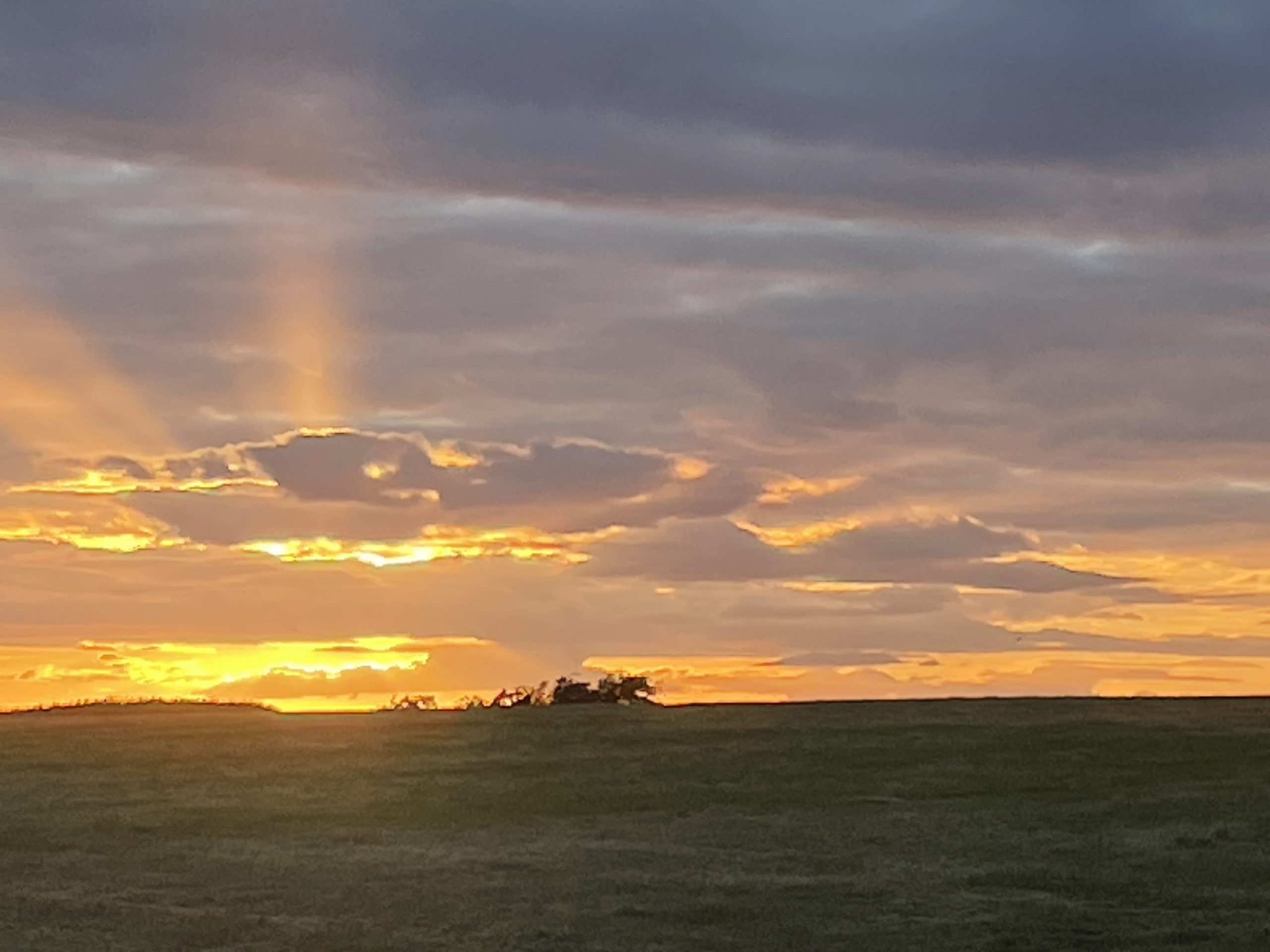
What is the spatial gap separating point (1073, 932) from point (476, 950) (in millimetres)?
5498

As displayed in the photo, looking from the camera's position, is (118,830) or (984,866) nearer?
(984,866)

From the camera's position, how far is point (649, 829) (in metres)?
26.8

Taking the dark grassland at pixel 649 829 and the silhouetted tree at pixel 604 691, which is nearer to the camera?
the dark grassland at pixel 649 829

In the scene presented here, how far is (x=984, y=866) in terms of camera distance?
2270cm

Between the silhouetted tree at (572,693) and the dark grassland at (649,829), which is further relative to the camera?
the silhouetted tree at (572,693)

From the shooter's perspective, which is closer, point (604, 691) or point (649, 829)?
point (649, 829)

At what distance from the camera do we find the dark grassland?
19.2m

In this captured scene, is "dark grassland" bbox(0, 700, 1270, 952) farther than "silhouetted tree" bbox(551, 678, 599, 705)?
No

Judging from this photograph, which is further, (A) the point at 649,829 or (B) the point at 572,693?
(B) the point at 572,693

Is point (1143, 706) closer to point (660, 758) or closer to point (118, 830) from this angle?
point (660, 758)

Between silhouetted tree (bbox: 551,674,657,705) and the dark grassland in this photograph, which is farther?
silhouetted tree (bbox: 551,674,657,705)

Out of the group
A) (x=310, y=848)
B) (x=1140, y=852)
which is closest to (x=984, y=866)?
(x=1140, y=852)

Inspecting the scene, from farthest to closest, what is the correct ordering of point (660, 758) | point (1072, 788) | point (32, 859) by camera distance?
point (660, 758), point (1072, 788), point (32, 859)

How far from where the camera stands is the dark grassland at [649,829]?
19.2 meters
